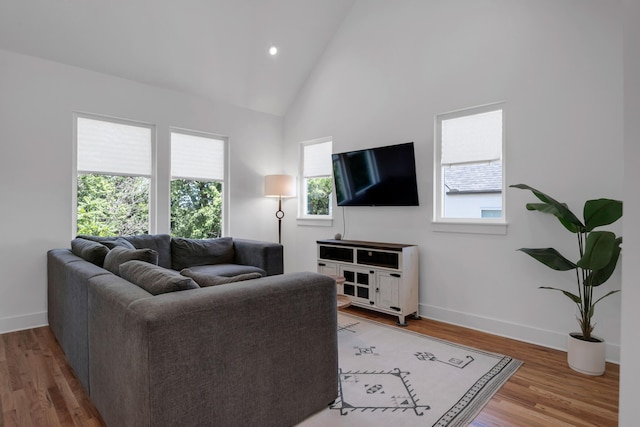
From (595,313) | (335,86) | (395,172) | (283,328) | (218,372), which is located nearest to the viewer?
(218,372)

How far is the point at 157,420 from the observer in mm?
1283

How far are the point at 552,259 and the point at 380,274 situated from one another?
1535mm

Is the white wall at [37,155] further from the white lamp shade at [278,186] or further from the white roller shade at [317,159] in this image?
the white roller shade at [317,159]

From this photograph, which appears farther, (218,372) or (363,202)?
(363,202)

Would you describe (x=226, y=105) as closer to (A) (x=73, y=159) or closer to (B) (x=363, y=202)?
(A) (x=73, y=159)

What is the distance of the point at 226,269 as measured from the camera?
388 centimetres

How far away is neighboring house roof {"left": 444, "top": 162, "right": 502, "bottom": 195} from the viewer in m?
3.30

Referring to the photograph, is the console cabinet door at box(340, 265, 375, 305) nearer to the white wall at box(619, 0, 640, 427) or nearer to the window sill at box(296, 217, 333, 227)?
the window sill at box(296, 217, 333, 227)

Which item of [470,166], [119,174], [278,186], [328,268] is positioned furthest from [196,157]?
[470,166]

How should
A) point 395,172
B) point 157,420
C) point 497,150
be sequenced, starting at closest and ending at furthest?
point 157,420
point 497,150
point 395,172

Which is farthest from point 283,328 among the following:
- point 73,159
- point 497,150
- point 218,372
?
point 73,159

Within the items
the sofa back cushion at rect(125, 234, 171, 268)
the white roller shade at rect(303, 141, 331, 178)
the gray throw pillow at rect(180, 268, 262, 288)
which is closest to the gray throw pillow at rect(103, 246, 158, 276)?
the gray throw pillow at rect(180, 268, 262, 288)

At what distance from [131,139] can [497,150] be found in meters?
3.93

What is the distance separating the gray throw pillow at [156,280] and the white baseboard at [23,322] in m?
2.46
